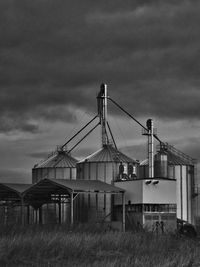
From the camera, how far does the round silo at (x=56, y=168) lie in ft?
204

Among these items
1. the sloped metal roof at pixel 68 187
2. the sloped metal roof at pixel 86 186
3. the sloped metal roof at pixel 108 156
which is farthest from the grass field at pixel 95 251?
the sloped metal roof at pixel 108 156

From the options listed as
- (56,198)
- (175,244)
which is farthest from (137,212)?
(175,244)

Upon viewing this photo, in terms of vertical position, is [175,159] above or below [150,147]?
below

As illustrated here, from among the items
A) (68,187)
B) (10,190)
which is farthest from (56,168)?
(68,187)

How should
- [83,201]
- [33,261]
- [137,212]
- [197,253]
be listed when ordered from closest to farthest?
[33,261], [197,253], [137,212], [83,201]

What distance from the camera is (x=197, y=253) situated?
27.8 m

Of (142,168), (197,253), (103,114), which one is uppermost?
(103,114)

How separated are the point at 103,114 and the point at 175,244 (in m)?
33.1

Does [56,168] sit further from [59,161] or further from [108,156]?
[108,156]

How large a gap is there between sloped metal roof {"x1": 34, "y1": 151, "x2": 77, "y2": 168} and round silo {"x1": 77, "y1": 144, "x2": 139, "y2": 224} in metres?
4.11

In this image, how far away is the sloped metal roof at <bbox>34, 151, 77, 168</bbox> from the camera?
62.7 metres

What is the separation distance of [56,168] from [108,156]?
6.84m

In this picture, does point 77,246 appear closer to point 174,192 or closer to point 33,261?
point 33,261

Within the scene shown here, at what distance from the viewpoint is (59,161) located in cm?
6312
